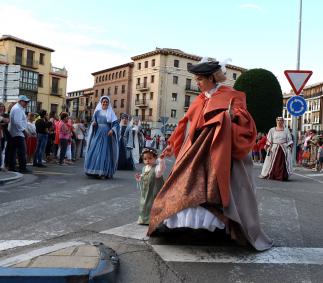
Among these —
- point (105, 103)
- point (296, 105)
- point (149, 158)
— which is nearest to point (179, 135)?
point (149, 158)

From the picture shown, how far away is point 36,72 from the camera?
65.8 m

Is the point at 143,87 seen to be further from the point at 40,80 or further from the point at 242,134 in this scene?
the point at 242,134

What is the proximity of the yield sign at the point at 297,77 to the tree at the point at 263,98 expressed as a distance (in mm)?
38230

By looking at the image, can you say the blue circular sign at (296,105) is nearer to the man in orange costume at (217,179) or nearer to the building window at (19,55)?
the man in orange costume at (217,179)

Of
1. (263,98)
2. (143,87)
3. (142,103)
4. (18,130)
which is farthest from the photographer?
(143,87)

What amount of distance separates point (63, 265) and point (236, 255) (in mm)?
1568

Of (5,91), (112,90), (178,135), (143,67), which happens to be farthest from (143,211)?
(112,90)

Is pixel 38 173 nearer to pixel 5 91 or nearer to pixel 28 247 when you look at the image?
pixel 5 91

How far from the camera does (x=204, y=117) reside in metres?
4.56

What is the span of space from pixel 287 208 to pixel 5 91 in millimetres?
11902

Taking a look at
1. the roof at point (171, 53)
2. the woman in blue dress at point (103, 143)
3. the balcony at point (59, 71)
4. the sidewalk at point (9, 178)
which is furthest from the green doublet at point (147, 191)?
the roof at point (171, 53)

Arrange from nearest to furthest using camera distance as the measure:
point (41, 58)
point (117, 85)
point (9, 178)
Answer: point (9, 178) < point (41, 58) < point (117, 85)

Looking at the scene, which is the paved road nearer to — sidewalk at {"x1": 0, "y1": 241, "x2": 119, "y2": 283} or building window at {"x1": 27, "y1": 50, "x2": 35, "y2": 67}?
sidewalk at {"x1": 0, "y1": 241, "x2": 119, "y2": 283}

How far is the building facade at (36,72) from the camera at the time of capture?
62.9 meters
